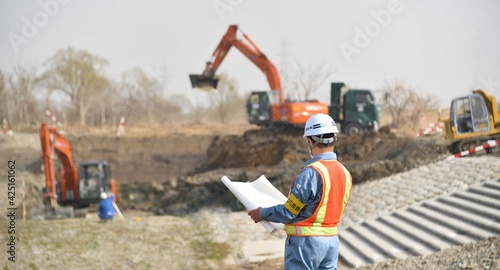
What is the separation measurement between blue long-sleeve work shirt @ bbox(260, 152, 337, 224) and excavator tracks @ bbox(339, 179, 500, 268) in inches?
219

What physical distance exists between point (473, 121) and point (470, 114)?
22cm

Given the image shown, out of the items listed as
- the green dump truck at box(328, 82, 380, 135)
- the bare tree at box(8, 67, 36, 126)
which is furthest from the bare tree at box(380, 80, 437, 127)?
the bare tree at box(8, 67, 36, 126)

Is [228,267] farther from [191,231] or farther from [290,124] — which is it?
[290,124]

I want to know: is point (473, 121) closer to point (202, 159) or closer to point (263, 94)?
point (263, 94)

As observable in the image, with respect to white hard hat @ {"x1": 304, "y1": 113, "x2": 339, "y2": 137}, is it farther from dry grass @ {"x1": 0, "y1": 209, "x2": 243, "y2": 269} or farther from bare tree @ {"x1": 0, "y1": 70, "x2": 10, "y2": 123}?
bare tree @ {"x1": 0, "y1": 70, "x2": 10, "y2": 123}

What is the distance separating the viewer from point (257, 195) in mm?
3975

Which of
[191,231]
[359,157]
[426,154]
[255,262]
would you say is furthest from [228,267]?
[359,157]

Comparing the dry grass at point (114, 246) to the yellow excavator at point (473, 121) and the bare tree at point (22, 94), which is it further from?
the bare tree at point (22, 94)

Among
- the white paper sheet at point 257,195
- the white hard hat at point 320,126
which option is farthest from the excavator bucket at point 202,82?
the white hard hat at point 320,126

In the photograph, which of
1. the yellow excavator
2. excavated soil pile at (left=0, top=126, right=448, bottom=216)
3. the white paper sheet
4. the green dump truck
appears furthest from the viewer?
the green dump truck

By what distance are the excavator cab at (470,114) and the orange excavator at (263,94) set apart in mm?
6140

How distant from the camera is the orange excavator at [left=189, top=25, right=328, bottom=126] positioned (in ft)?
67.4

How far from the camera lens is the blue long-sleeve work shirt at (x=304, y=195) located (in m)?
3.45

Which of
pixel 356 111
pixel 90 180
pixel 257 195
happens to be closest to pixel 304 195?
pixel 257 195
